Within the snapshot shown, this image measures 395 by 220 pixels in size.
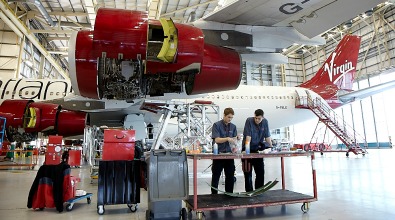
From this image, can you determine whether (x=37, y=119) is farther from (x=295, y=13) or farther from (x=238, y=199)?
(x=295, y=13)

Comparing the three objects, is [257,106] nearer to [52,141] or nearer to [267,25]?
A: [267,25]

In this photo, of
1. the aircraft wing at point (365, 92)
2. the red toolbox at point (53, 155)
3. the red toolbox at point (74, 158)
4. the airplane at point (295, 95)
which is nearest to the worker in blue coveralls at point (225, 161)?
the red toolbox at point (53, 155)

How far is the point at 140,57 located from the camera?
3701 mm

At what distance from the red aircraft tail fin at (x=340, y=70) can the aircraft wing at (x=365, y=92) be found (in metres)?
0.70

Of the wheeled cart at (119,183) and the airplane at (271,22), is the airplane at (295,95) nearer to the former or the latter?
the airplane at (271,22)

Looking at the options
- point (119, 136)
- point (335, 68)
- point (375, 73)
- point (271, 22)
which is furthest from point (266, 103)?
point (375, 73)

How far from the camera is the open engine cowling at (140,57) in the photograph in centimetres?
360

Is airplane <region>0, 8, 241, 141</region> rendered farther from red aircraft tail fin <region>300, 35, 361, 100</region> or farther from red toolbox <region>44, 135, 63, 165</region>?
red aircraft tail fin <region>300, 35, 361, 100</region>

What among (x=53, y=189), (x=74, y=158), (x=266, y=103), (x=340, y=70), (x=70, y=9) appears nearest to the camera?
(x=53, y=189)

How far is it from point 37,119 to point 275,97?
10.6 metres

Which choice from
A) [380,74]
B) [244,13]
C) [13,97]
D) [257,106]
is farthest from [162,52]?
[380,74]

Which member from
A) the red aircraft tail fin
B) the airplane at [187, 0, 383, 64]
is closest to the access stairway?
the red aircraft tail fin

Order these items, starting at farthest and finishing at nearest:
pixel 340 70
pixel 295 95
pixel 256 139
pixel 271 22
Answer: pixel 340 70 < pixel 295 95 < pixel 256 139 < pixel 271 22

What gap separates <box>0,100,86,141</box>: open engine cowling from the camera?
7.97 metres
